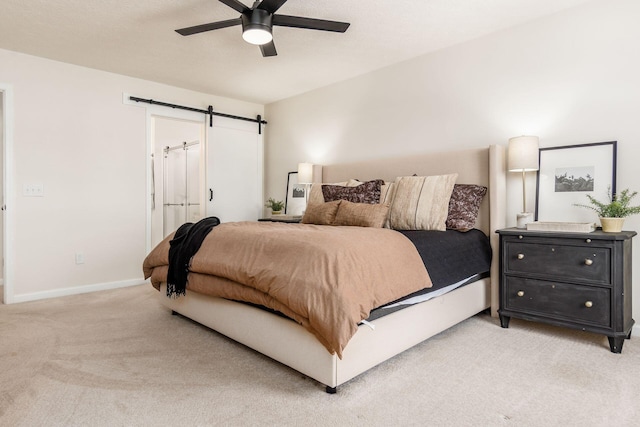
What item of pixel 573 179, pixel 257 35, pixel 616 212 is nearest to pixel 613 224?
pixel 616 212

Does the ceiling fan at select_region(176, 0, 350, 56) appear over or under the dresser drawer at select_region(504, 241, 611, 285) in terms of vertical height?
over

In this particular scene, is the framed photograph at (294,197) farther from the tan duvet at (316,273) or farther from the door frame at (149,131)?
the tan duvet at (316,273)

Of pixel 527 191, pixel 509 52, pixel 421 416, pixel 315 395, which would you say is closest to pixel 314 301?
pixel 315 395

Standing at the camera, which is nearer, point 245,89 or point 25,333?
point 25,333

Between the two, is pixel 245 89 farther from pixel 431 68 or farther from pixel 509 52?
pixel 509 52

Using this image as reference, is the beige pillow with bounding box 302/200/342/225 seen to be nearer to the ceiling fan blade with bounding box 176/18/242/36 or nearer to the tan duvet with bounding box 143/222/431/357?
the tan duvet with bounding box 143/222/431/357

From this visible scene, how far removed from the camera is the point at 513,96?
3072 mm

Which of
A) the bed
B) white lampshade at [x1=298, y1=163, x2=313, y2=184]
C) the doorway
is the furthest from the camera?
the doorway

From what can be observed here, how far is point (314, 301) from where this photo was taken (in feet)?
5.53

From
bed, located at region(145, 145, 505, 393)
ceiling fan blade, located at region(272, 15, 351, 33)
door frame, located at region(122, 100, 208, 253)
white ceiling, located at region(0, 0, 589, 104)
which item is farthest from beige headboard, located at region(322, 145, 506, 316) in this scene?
door frame, located at region(122, 100, 208, 253)

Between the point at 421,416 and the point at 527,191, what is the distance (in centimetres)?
216

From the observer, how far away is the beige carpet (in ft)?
5.21

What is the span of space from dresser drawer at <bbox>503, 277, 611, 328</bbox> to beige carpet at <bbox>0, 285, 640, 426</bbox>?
0.61 feet

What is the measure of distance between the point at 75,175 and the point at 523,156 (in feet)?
13.8
